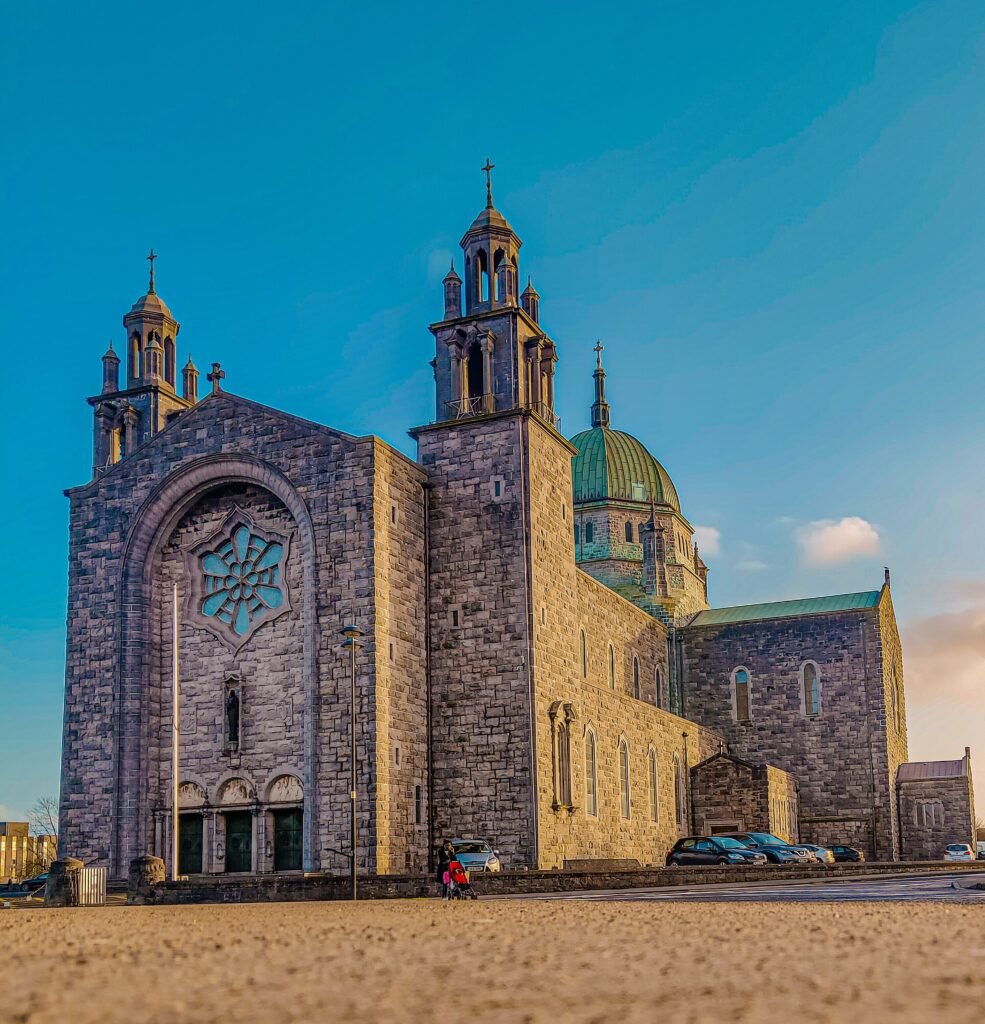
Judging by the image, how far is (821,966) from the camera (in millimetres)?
7598

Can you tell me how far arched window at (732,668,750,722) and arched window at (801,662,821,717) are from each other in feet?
7.96

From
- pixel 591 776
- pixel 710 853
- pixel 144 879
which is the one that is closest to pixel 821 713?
pixel 591 776

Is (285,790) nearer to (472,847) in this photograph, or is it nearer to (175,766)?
(175,766)

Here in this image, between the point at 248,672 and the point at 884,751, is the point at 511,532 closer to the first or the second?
the point at 248,672

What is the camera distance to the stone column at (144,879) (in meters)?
25.6

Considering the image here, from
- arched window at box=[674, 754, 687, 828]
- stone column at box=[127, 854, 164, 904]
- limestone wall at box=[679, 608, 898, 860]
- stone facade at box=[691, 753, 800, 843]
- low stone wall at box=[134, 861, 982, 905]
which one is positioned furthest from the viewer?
limestone wall at box=[679, 608, 898, 860]

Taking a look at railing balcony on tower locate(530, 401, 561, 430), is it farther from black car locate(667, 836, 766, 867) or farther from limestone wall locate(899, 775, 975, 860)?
limestone wall locate(899, 775, 975, 860)

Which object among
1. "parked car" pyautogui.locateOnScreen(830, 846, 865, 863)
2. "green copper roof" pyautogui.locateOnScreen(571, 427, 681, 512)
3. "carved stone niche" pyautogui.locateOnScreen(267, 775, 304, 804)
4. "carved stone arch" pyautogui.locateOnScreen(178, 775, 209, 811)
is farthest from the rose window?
"green copper roof" pyautogui.locateOnScreen(571, 427, 681, 512)

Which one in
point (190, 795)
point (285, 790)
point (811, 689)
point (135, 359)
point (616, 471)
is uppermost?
point (616, 471)

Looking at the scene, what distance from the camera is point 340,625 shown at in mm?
33250

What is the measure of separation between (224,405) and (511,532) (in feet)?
29.2

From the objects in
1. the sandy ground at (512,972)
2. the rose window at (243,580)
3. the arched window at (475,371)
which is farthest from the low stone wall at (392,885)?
the arched window at (475,371)

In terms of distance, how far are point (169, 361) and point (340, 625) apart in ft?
42.6

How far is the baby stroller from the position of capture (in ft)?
69.8
